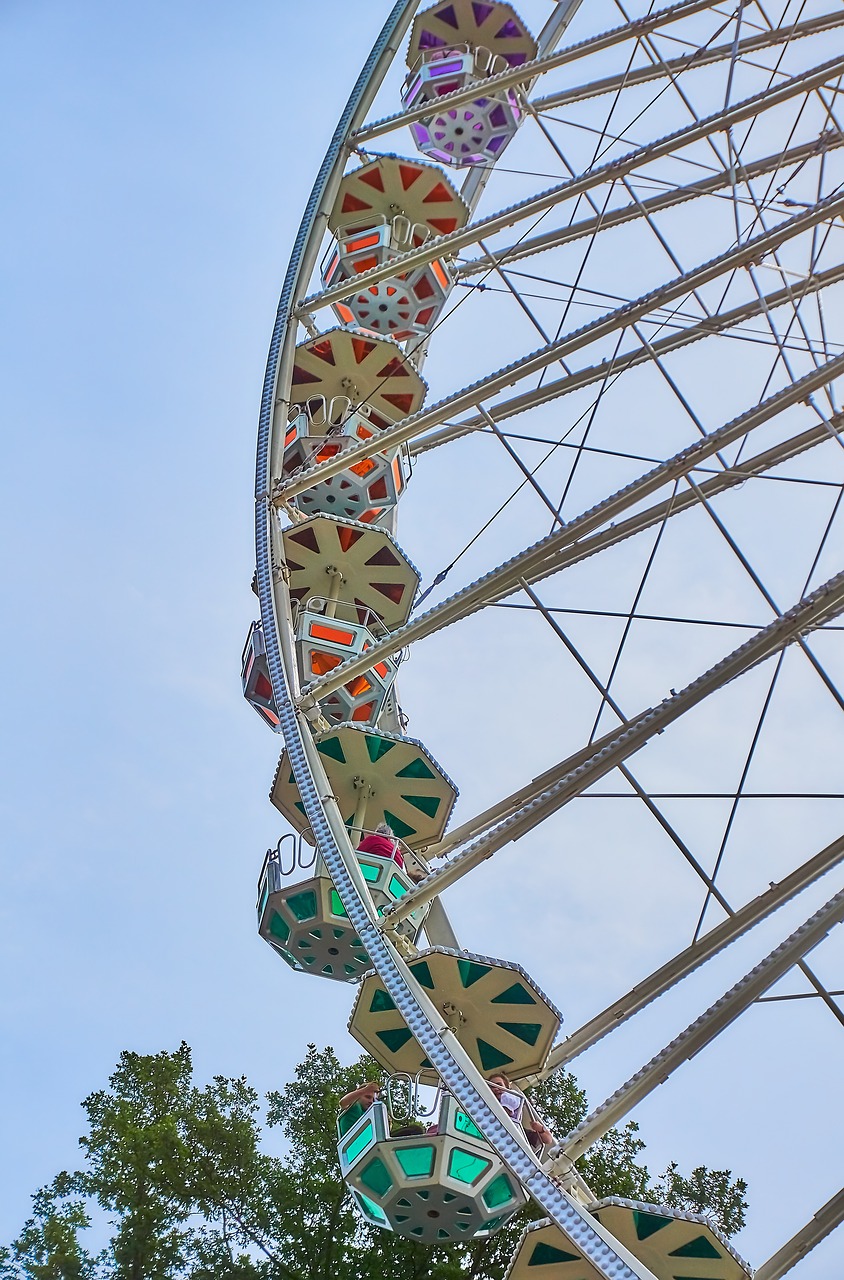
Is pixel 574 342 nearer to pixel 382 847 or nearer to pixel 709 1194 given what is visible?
pixel 382 847

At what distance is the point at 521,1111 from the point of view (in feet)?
28.9

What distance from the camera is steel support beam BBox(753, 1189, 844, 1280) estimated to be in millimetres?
6805

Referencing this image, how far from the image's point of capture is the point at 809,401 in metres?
9.76

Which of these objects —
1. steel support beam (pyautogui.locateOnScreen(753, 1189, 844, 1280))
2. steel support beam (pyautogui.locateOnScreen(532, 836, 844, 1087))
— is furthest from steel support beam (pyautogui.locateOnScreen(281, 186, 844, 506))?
steel support beam (pyautogui.locateOnScreen(753, 1189, 844, 1280))

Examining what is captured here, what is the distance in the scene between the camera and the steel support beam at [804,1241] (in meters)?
6.80

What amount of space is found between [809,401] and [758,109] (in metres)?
3.92

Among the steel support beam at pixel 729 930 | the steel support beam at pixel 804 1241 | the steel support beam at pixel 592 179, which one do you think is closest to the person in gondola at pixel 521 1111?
the steel support beam at pixel 729 930

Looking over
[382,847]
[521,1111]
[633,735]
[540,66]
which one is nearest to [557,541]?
[633,735]

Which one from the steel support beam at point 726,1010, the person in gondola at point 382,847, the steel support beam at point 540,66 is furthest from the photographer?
the steel support beam at point 540,66

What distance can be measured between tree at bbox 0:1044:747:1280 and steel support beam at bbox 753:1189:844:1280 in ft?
26.6

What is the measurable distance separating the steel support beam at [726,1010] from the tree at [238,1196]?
805 cm

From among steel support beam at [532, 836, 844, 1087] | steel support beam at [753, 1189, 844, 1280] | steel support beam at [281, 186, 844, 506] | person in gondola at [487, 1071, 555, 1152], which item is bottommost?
steel support beam at [753, 1189, 844, 1280]

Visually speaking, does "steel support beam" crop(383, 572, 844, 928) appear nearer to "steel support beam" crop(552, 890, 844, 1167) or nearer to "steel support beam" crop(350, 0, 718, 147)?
"steel support beam" crop(552, 890, 844, 1167)

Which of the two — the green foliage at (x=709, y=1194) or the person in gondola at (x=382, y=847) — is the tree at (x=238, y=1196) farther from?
the person in gondola at (x=382, y=847)
